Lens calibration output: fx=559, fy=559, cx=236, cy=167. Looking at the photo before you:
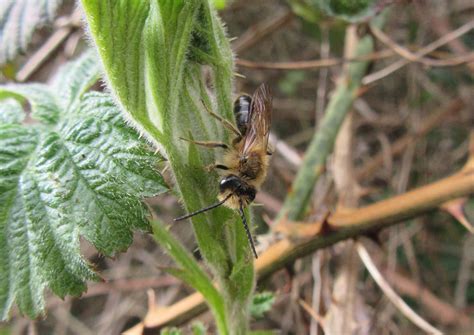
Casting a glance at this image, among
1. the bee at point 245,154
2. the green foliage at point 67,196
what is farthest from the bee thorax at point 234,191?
the green foliage at point 67,196

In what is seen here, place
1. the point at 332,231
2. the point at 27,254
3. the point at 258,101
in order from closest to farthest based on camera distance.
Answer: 1. the point at 27,254
2. the point at 258,101
3. the point at 332,231

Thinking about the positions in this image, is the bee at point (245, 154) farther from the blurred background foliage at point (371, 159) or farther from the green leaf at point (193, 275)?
the blurred background foliage at point (371, 159)

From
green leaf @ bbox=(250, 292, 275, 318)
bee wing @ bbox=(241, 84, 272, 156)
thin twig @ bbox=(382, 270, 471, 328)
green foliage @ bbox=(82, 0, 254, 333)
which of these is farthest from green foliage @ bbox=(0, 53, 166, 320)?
thin twig @ bbox=(382, 270, 471, 328)

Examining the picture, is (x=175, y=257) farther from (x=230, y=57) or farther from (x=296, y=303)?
(x=296, y=303)

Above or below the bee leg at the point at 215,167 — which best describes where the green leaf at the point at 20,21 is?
above

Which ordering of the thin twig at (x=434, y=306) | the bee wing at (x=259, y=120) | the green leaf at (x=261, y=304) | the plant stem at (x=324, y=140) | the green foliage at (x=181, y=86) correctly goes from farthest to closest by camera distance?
the thin twig at (x=434, y=306) < the plant stem at (x=324, y=140) < the green leaf at (x=261, y=304) < the bee wing at (x=259, y=120) < the green foliage at (x=181, y=86)

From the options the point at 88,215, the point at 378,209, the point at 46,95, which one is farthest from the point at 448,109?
the point at 88,215
